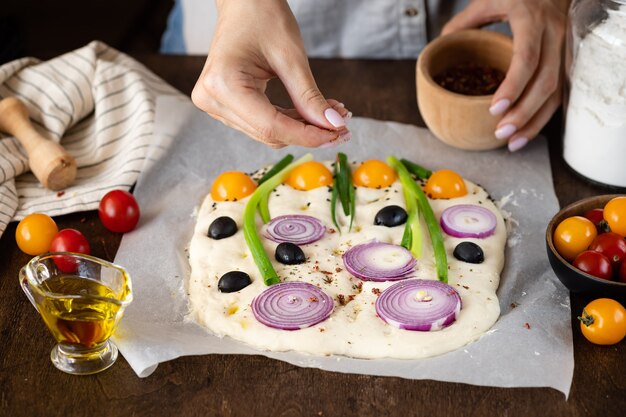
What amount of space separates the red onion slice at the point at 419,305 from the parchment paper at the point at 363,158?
0.27 feet

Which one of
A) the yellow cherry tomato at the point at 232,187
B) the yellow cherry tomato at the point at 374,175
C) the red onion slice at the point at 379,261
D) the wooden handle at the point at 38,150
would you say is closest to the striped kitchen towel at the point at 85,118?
the wooden handle at the point at 38,150

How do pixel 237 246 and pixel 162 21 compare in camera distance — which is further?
pixel 162 21

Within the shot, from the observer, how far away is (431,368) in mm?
1767

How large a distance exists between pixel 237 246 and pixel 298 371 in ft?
1.51

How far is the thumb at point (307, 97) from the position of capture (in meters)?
1.92

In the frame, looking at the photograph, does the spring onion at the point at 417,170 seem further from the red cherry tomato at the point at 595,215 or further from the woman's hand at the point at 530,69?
the red cherry tomato at the point at 595,215

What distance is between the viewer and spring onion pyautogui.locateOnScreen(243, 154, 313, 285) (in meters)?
1.99

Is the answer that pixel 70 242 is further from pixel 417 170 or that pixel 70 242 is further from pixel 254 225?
pixel 417 170

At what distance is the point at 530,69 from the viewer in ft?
7.78

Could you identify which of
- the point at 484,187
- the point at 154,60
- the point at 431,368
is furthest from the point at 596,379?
the point at 154,60

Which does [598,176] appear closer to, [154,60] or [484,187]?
[484,187]

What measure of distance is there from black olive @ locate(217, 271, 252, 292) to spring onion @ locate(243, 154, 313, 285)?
0.05 meters

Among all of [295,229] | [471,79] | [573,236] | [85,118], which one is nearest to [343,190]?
[295,229]

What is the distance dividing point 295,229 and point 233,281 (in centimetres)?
26
